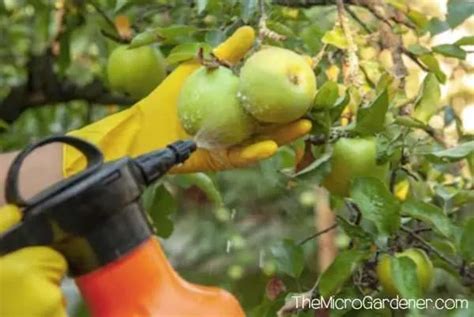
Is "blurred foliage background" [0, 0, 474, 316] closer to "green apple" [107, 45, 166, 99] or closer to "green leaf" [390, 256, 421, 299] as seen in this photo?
"green apple" [107, 45, 166, 99]

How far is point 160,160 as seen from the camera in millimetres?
812

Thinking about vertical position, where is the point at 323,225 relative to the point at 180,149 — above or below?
below

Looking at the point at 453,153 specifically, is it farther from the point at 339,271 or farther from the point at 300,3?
the point at 300,3

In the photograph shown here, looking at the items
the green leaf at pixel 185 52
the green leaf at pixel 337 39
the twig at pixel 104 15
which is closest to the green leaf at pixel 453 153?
the green leaf at pixel 337 39

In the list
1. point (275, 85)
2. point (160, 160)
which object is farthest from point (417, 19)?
point (160, 160)

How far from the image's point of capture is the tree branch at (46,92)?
172 cm

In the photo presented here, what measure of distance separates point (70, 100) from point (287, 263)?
678 millimetres

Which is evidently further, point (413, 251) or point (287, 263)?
point (287, 263)

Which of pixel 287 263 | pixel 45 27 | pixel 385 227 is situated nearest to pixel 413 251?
pixel 385 227

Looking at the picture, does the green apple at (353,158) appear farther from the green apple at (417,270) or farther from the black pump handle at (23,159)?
the black pump handle at (23,159)

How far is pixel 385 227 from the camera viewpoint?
3.41 ft

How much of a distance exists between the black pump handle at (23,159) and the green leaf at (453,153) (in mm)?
380

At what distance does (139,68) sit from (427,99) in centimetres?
34

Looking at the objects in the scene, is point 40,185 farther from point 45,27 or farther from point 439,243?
point 45,27
